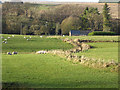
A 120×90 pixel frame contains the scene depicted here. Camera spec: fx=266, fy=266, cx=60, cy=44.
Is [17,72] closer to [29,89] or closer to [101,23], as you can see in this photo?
[29,89]

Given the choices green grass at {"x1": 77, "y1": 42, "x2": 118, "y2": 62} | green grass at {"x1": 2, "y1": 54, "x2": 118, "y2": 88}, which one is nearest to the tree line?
green grass at {"x1": 77, "y1": 42, "x2": 118, "y2": 62}

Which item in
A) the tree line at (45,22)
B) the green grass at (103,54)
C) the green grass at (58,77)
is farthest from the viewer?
the tree line at (45,22)

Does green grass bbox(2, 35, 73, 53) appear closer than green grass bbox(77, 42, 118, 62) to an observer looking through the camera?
No

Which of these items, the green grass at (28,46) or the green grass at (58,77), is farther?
the green grass at (28,46)

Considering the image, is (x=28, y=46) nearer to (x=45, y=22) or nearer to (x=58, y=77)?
(x=58, y=77)

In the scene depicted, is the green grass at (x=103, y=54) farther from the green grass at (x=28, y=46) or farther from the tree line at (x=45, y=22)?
the tree line at (x=45, y=22)

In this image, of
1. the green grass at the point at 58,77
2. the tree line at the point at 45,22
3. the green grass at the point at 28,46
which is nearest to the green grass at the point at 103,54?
the green grass at the point at 58,77

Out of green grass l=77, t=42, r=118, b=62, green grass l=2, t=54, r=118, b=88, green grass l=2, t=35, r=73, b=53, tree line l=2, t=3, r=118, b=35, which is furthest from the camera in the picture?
tree line l=2, t=3, r=118, b=35

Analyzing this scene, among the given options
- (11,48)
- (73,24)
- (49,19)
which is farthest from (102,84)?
(49,19)

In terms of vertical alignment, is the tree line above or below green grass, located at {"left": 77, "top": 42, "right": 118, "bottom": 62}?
above

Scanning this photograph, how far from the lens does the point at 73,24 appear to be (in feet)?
268

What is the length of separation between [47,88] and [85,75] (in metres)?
2.86

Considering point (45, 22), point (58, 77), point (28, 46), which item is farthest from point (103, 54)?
point (45, 22)

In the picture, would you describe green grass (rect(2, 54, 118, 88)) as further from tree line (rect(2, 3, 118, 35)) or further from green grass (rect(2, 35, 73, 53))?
tree line (rect(2, 3, 118, 35))
